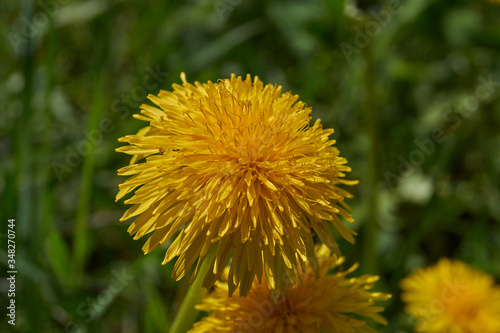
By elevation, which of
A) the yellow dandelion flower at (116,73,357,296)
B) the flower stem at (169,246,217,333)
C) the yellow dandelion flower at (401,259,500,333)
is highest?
the yellow dandelion flower at (116,73,357,296)

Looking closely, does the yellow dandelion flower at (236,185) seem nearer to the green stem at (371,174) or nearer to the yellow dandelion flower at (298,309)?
the yellow dandelion flower at (298,309)

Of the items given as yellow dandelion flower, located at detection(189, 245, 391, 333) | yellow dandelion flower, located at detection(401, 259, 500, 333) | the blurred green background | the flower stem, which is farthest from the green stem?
the flower stem

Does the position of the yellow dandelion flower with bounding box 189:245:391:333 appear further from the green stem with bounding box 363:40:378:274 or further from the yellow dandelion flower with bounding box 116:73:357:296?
the green stem with bounding box 363:40:378:274

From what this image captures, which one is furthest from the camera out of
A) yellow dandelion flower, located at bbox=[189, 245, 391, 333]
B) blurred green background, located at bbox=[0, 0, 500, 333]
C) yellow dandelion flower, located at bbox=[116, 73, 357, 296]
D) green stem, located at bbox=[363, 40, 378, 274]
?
green stem, located at bbox=[363, 40, 378, 274]

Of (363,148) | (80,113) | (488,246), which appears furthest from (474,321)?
(80,113)

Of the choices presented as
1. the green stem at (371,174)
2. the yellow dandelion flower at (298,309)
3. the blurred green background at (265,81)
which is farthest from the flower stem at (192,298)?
the green stem at (371,174)

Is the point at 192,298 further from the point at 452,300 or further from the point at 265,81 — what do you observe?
the point at 265,81

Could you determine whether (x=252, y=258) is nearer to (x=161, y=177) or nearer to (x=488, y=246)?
(x=161, y=177)
